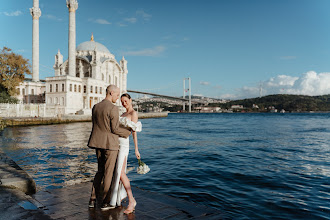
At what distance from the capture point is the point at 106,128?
11.4 feet

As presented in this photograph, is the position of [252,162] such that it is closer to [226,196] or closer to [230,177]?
[230,177]

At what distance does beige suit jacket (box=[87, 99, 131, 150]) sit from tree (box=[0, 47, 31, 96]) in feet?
119

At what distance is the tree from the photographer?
33656mm

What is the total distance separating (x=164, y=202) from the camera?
3.87 m

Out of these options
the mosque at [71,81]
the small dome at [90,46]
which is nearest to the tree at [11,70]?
the mosque at [71,81]

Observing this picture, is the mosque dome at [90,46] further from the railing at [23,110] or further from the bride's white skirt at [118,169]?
the bride's white skirt at [118,169]

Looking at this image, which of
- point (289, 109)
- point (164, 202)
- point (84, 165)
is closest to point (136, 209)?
point (164, 202)

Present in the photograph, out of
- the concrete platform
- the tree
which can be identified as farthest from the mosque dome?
the concrete platform

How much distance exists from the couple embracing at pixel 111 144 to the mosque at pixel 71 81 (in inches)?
1367

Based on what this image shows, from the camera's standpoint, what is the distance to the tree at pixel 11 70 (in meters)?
33.7


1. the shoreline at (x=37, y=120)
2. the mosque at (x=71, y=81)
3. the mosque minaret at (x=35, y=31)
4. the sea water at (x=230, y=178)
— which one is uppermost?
the mosque minaret at (x=35, y=31)

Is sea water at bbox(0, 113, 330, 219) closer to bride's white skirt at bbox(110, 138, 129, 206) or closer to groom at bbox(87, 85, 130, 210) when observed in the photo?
bride's white skirt at bbox(110, 138, 129, 206)

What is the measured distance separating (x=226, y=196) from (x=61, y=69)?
5669 cm

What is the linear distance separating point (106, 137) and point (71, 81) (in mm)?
42970
